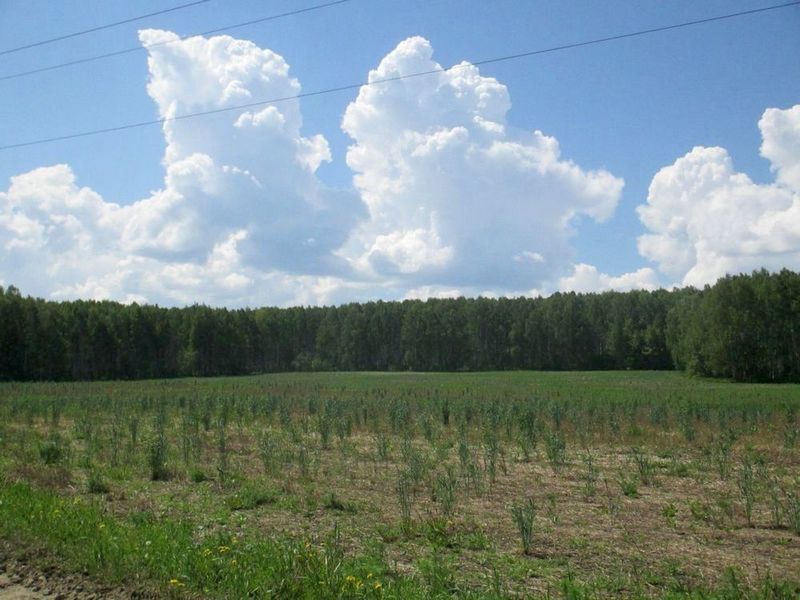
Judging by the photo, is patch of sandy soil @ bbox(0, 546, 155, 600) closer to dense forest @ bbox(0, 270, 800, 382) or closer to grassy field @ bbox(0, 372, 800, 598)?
grassy field @ bbox(0, 372, 800, 598)

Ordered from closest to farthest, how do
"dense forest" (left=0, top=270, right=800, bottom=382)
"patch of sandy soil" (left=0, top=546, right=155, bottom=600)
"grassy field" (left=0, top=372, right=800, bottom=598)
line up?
"patch of sandy soil" (left=0, top=546, right=155, bottom=600) → "grassy field" (left=0, top=372, right=800, bottom=598) → "dense forest" (left=0, top=270, right=800, bottom=382)

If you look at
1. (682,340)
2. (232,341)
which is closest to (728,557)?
(682,340)

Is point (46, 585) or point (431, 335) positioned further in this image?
point (431, 335)

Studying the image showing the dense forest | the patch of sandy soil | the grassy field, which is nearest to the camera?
the patch of sandy soil

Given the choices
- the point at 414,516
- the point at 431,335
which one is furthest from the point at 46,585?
the point at 431,335

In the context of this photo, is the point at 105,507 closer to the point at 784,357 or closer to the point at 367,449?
the point at 367,449

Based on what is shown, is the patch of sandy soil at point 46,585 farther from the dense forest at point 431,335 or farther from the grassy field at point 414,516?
the dense forest at point 431,335

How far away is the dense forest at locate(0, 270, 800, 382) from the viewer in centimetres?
7281

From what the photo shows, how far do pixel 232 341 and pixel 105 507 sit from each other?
4192 inches

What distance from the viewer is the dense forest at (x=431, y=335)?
239 feet

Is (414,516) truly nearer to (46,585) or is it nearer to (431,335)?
(46,585)

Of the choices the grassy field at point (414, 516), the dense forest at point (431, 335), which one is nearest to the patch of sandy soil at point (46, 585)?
the grassy field at point (414, 516)

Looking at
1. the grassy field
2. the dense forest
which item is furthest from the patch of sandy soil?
the dense forest

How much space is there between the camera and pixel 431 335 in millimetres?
124000
